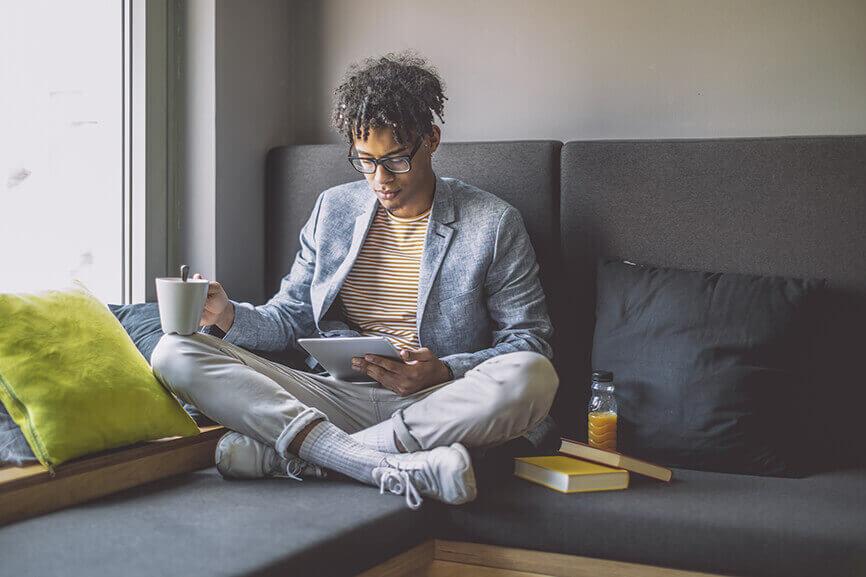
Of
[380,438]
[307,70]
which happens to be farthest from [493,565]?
[307,70]

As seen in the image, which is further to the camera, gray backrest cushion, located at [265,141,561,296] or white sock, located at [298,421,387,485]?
gray backrest cushion, located at [265,141,561,296]

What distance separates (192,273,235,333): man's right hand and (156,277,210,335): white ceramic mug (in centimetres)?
20

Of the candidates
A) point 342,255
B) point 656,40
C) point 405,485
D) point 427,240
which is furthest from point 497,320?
point 656,40

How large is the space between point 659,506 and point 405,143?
1.06 metres

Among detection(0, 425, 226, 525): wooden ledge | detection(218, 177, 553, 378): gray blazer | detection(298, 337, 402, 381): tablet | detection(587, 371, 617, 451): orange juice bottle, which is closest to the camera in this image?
detection(0, 425, 226, 525): wooden ledge

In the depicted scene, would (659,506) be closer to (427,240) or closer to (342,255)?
(427,240)

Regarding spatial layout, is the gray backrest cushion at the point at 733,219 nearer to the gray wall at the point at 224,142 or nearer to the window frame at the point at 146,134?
the gray wall at the point at 224,142

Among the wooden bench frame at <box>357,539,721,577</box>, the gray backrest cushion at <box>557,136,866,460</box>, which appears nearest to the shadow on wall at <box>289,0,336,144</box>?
the gray backrest cushion at <box>557,136,866,460</box>

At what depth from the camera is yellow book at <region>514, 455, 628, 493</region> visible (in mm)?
1795

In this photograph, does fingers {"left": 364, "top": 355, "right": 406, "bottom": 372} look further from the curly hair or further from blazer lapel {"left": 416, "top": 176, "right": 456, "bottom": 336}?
the curly hair

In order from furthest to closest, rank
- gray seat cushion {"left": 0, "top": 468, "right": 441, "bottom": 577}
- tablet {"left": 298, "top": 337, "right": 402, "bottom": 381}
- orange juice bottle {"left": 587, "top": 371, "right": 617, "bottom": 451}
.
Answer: orange juice bottle {"left": 587, "top": 371, "right": 617, "bottom": 451}
tablet {"left": 298, "top": 337, "right": 402, "bottom": 381}
gray seat cushion {"left": 0, "top": 468, "right": 441, "bottom": 577}

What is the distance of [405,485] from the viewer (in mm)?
1770

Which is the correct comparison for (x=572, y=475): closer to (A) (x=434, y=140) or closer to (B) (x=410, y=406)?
(B) (x=410, y=406)

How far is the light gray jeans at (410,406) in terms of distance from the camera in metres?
1.83
